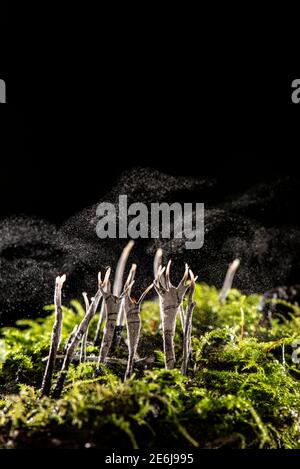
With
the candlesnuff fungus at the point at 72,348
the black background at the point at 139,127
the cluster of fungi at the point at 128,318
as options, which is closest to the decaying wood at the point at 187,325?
the cluster of fungi at the point at 128,318

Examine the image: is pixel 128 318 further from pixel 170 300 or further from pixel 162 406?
pixel 162 406

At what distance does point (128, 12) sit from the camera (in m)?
2.23

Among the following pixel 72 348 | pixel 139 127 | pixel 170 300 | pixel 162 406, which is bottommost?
pixel 162 406

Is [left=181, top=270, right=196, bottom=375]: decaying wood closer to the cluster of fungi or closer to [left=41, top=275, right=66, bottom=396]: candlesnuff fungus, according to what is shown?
the cluster of fungi

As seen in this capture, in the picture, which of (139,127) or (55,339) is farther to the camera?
(139,127)

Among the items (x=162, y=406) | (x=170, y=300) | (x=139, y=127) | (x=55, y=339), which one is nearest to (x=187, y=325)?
(x=170, y=300)

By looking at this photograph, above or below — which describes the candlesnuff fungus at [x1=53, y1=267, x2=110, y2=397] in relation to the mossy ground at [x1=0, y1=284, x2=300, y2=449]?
above

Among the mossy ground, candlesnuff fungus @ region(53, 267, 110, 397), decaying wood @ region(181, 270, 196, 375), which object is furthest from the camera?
decaying wood @ region(181, 270, 196, 375)

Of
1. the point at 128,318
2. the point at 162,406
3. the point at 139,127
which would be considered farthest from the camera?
the point at 139,127

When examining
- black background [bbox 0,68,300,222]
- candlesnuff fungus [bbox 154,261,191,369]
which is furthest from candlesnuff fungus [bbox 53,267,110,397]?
black background [bbox 0,68,300,222]

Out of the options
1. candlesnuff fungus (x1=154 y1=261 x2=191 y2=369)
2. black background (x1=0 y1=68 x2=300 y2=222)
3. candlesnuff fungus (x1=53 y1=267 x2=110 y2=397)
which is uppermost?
black background (x1=0 y1=68 x2=300 y2=222)

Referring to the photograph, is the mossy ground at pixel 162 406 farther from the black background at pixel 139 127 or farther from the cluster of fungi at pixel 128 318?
the black background at pixel 139 127

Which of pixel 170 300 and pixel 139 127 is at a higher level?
pixel 139 127
